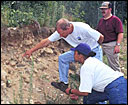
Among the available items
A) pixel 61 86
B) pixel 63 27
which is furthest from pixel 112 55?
pixel 63 27

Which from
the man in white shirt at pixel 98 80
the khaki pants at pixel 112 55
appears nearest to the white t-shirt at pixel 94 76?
the man in white shirt at pixel 98 80

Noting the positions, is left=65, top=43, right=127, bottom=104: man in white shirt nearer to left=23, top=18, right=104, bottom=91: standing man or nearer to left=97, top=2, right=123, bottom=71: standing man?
left=23, top=18, right=104, bottom=91: standing man

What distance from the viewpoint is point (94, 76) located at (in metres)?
3.40

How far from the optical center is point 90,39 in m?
4.39

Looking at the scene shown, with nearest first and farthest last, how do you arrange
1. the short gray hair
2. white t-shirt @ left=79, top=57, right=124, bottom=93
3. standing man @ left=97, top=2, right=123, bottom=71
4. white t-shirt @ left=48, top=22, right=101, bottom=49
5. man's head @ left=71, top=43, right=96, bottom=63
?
white t-shirt @ left=79, top=57, right=124, bottom=93 → man's head @ left=71, top=43, right=96, bottom=63 → the short gray hair → white t-shirt @ left=48, top=22, right=101, bottom=49 → standing man @ left=97, top=2, right=123, bottom=71

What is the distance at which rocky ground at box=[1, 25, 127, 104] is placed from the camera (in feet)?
15.1

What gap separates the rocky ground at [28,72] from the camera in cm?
462

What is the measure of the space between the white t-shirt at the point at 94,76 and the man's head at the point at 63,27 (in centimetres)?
80

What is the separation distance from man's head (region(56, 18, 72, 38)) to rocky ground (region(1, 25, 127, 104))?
996 mm

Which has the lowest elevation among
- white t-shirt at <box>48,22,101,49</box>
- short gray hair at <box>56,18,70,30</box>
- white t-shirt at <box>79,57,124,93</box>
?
white t-shirt at <box>79,57,124,93</box>

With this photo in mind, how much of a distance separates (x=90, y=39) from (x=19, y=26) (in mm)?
2213

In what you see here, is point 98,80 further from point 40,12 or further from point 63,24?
point 40,12

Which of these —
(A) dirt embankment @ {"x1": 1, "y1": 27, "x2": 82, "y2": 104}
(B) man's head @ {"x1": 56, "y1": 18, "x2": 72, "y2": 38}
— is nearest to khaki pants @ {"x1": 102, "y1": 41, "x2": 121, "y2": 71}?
(A) dirt embankment @ {"x1": 1, "y1": 27, "x2": 82, "y2": 104}

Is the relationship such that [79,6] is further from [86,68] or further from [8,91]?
[86,68]
